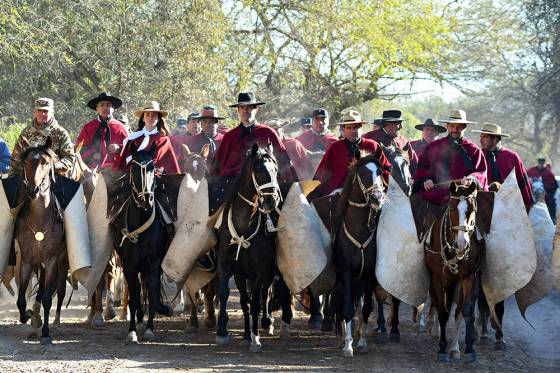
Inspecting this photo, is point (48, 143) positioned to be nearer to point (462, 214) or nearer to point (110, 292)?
point (110, 292)

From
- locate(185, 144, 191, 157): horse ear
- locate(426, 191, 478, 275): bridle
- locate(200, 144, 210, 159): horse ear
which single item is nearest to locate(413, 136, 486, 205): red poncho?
locate(426, 191, 478, 275): bridle

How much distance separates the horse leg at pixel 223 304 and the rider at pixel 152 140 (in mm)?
1843

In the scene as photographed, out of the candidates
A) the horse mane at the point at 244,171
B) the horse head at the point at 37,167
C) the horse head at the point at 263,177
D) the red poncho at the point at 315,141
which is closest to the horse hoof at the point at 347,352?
the horse head at the point at 263,177

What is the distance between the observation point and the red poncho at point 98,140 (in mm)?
15586

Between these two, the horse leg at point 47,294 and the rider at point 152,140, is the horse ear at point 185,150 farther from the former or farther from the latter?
the horse leg at point 47,294

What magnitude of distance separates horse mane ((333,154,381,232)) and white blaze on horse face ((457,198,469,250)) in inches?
48.7

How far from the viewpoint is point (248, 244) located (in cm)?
1216

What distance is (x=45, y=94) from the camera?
80.7 ft

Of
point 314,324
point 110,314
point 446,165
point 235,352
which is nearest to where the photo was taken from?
point 235,352

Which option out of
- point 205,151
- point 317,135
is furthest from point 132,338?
point 317,135

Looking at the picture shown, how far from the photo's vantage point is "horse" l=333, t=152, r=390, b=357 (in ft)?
38.9

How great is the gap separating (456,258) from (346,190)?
1.62m

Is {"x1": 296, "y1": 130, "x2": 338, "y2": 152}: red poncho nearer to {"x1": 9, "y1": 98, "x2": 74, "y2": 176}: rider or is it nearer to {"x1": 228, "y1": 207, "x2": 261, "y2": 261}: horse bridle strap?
{"x1": 9, "y1": 98, "x2": 74, "y2": 176}: rider

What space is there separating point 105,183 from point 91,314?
2.07 m
